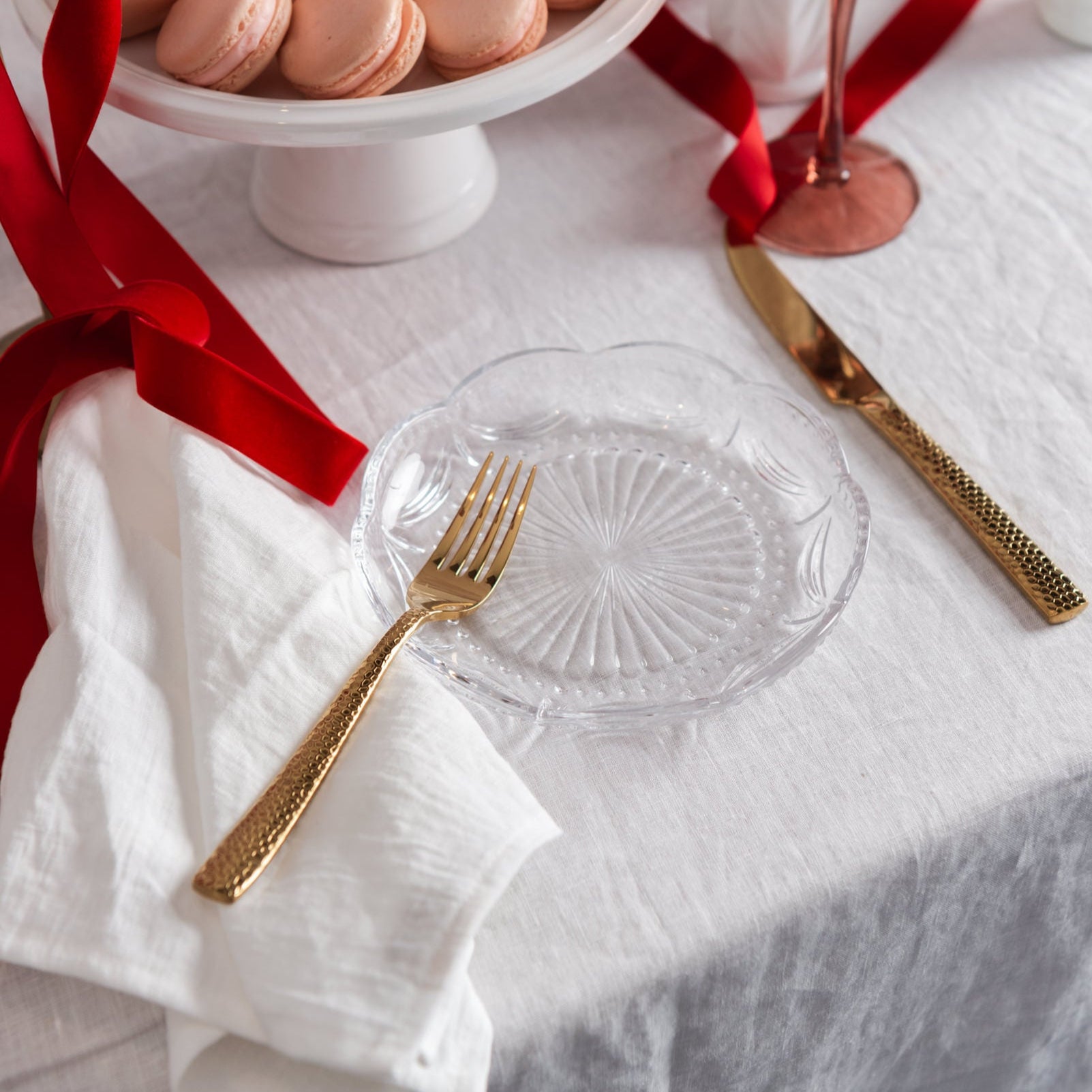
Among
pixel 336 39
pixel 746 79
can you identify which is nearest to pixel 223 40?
pixel 336 39

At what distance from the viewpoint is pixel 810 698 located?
432 millimetres

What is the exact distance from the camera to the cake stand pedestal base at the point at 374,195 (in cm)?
58

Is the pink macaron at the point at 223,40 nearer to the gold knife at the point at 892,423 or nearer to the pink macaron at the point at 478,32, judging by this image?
the pink macaron at the point at 478,32

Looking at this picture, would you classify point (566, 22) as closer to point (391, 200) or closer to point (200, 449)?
point (391, 200)

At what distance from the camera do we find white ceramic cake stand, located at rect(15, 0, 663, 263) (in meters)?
0.48

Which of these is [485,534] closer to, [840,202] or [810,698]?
[810,698]

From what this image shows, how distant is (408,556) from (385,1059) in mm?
216

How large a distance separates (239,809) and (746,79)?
0.55 m

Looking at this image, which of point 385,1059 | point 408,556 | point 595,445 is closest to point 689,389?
point 595,445

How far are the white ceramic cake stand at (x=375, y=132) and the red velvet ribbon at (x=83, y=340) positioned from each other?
0.03 m

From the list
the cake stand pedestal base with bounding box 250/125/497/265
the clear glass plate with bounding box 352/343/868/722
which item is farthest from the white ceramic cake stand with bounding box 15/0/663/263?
the clear glass plate with bounding box 352/343/868/722

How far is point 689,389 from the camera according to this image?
1.75 feet

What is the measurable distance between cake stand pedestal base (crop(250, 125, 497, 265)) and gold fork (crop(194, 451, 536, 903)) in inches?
7.0

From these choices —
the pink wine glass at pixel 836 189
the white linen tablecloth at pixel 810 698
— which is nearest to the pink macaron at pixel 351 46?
the white linen tablecloth at pixel 810 698
